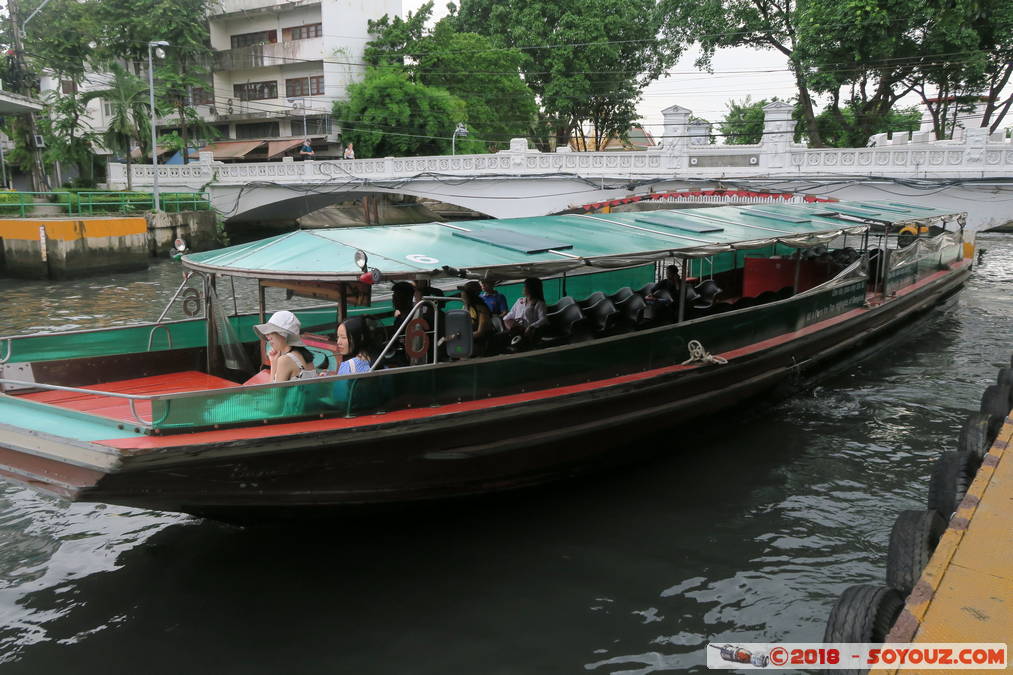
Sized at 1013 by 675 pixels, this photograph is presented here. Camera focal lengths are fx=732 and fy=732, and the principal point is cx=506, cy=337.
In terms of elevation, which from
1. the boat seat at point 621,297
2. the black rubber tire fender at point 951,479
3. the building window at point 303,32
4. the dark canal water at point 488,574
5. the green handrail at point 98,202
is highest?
the building window at point 303,32

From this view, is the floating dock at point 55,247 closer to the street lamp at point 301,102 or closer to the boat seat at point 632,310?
the boat seat at point 632,310

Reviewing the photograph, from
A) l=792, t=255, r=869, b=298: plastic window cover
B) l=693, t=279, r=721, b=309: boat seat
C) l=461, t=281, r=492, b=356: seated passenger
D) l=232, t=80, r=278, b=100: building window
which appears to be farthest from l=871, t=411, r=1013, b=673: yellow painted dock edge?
l=232, t=80, r=278, b=100: building window

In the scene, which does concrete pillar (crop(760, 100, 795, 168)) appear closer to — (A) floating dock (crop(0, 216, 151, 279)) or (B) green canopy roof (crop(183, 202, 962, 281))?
(B) green canopy roof (crop(183, 202, 962, 281))

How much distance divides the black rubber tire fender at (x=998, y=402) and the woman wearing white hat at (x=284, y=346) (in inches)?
241

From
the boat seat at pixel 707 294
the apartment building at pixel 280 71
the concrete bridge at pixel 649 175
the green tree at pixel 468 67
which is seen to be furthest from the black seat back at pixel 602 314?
the apartment building at pixel 280 71

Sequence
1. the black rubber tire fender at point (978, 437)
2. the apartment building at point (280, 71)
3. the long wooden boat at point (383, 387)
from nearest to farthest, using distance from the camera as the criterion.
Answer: the long wooden boat at point (383, 387)
the black rubber tire fender at point (978, 437)
the apartment building at point (280, 71)

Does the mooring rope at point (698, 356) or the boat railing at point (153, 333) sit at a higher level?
the boat railing at point (153, 333)

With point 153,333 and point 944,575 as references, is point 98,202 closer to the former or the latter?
point 153,333

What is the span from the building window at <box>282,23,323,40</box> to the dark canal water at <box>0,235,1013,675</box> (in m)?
37.9

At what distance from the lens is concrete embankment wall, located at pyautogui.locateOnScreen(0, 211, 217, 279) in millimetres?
19531

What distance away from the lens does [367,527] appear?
575cm

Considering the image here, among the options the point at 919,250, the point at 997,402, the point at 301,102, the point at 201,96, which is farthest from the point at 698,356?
the point at 201,96

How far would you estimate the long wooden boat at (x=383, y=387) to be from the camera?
4574 mm

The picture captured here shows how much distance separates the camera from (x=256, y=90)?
138 ft
